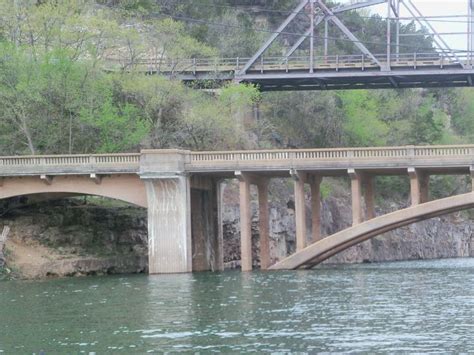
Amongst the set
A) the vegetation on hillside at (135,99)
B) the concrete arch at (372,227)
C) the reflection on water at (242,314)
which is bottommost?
the reflection on water at (242,314)

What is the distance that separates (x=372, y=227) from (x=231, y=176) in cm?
971

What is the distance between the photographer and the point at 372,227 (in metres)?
61.2

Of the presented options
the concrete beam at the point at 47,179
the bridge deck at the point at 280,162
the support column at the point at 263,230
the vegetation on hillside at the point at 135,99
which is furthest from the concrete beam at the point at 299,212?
the vegetation on hillside at the point at 135,99

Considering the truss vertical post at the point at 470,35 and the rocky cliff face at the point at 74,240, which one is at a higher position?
the truss vertical post at the point at 470,35

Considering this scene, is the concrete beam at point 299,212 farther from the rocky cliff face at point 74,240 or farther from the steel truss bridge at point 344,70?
the steel truss bridge at point 344,70

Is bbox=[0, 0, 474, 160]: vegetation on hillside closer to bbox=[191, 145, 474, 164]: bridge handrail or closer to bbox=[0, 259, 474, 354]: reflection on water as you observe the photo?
bbox=[191, 145, 474, 164]: bridge handrail

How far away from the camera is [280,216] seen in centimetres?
8688

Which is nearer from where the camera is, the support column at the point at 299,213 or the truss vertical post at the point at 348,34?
the support column at the point at 299,213

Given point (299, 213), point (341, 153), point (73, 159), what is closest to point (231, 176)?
point (299, 213)

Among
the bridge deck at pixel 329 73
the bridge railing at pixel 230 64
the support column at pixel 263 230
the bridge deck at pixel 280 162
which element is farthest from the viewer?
the bridge deck at pixel 329 73

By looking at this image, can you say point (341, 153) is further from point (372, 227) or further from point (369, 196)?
point (372, 227)

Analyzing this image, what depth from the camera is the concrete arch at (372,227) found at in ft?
195

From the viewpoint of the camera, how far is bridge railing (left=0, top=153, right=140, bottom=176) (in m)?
64.6

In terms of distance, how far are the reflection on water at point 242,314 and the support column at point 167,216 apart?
445 cm
